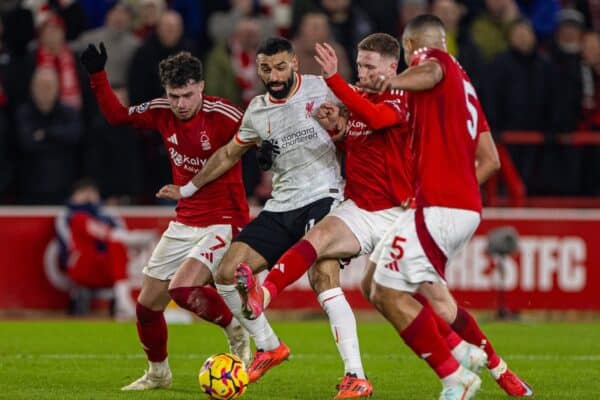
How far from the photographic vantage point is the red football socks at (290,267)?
9070mm

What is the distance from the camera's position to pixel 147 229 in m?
16.5

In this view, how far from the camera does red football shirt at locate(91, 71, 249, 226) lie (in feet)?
32.6

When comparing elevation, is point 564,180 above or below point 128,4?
below

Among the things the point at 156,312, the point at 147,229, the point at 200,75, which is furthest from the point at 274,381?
the point at 147,229

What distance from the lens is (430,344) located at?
26.3 ft

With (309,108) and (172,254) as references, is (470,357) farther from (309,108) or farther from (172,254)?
(172,254)

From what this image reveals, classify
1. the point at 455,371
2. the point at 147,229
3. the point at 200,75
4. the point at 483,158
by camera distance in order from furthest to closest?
1. the point at 147,229
2. the point at 200,75
3. the point at 483,158
4. the point at 455,371

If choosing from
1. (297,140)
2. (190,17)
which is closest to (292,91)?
(297,140)

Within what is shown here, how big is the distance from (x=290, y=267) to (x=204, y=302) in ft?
3.38

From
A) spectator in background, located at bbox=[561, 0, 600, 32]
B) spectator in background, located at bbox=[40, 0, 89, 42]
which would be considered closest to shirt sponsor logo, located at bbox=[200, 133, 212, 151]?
spectator in background, located at bbox=[40, 0, 89, 42]

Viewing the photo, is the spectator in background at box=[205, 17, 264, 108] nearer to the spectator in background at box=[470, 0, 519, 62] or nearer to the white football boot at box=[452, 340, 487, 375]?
the spectator in background at box=[470, 0, 519, 62]

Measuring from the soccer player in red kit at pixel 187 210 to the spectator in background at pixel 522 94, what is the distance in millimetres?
7579

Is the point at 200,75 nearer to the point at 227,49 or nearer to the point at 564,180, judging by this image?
the point at 227,49

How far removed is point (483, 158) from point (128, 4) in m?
9.90
